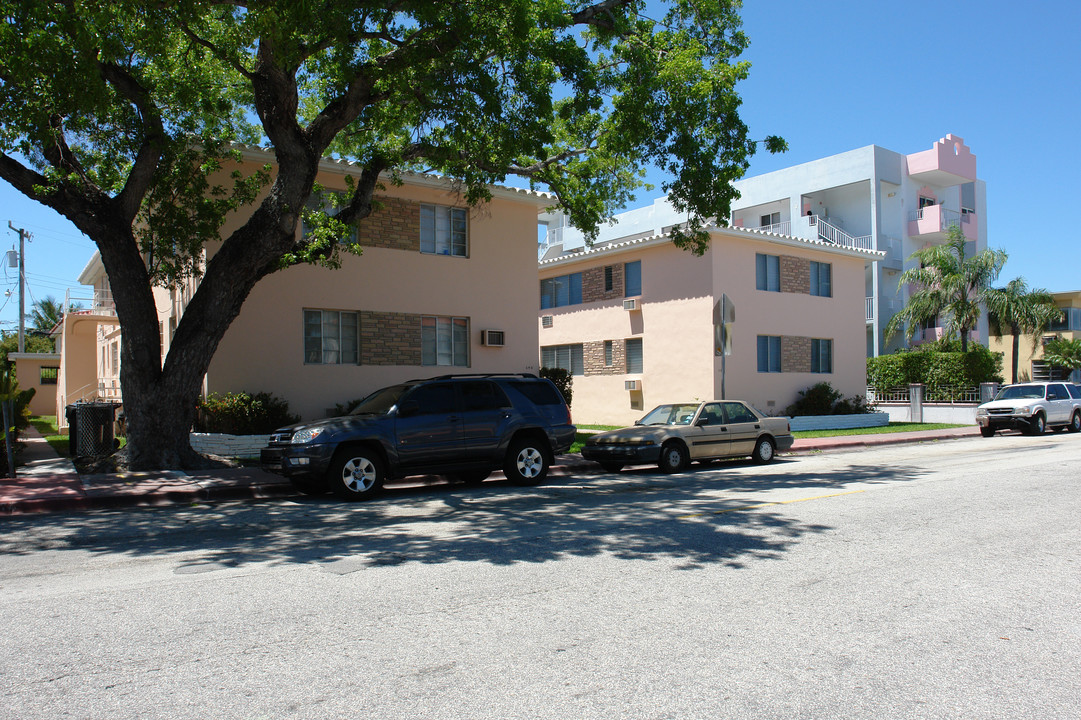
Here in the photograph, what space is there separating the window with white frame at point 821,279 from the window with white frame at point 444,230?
13.3 m

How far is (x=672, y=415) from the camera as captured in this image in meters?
15.6

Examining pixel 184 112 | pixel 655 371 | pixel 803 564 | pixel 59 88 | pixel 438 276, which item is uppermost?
pixel 184 112

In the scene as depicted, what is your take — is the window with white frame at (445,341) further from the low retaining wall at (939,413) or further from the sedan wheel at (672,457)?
the low retaining wall at (939,413)

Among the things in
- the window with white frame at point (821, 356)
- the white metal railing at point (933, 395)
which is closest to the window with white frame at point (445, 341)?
the window with white frame at point (821, 356)

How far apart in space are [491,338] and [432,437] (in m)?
8.16

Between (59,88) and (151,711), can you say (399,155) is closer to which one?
(59,88)

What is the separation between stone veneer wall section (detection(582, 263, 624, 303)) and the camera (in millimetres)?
27312

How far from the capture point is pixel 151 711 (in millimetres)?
3863

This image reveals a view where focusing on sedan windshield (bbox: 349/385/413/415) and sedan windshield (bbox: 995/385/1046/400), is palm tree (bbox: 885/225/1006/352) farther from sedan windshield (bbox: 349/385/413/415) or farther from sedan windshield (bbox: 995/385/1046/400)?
sedan windshield (bbox: 349/385/413/415)

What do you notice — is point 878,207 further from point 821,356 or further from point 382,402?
point 382,402

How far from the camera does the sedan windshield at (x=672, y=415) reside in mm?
15328

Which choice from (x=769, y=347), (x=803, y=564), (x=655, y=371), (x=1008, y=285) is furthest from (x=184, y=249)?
(x=1008, y=285)

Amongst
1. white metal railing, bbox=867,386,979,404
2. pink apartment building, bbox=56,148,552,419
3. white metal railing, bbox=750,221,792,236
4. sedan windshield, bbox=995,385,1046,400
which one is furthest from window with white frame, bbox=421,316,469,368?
white metal railing, bbox=750,221,792,236

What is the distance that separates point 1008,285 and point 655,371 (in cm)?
1833
